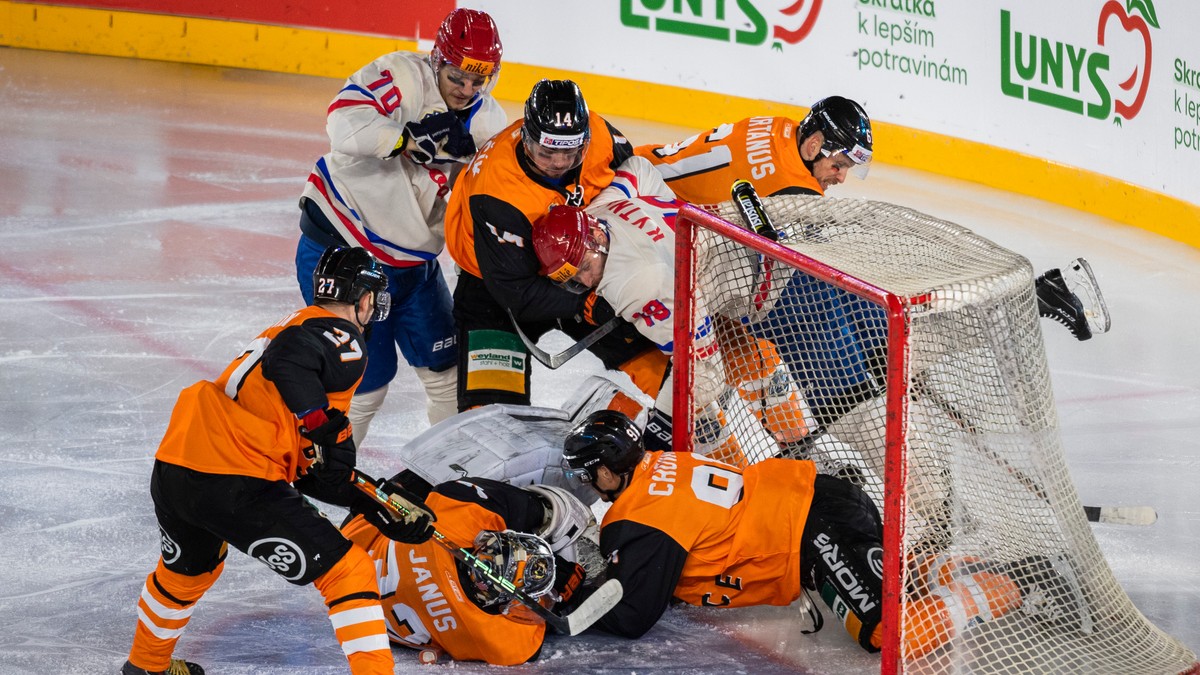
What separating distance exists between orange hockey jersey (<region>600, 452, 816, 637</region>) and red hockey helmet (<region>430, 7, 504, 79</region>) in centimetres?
143

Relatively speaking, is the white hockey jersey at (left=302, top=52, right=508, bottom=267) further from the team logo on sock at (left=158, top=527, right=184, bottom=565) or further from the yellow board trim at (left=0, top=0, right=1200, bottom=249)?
the yellow board trim at (left=0, top=0, right=1200, bottom=249)

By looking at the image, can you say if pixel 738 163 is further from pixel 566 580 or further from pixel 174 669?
pixel 174 669

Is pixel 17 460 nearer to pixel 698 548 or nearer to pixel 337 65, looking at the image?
pixel 698 548

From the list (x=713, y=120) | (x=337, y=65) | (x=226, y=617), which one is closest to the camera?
(x=226, y=617)

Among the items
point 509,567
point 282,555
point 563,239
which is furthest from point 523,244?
point 282,555

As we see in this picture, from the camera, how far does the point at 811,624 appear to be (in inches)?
162

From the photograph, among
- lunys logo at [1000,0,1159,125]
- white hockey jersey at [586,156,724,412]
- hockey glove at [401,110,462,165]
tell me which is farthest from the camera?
lunys logo at [1000,0,1159,125]

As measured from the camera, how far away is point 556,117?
14.3 feet

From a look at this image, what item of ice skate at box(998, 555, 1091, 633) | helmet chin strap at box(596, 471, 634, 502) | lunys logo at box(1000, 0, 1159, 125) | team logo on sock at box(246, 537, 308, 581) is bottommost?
ice skate at box(998, 555, 1091, 633)

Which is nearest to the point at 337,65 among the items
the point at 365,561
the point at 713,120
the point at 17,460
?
the point at 713,120

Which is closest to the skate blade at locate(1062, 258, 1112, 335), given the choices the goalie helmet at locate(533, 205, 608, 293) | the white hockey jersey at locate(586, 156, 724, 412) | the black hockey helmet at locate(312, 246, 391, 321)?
the white hockey jersey at locate(586, 156, 724, 412)

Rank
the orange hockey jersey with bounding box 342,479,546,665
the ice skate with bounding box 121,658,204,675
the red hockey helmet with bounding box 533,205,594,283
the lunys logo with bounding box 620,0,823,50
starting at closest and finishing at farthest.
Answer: the ice skate with bounding box 121,658,204,675 → the orange hockey jersey with bounding box 342,479,546,665 → the red hockey helmet with bounding box 533,205,594,283 → the lunys logo with bounding box 620,0,823,50

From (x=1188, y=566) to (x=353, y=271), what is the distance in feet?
8.58

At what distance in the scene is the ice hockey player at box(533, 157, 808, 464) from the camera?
170 inches
